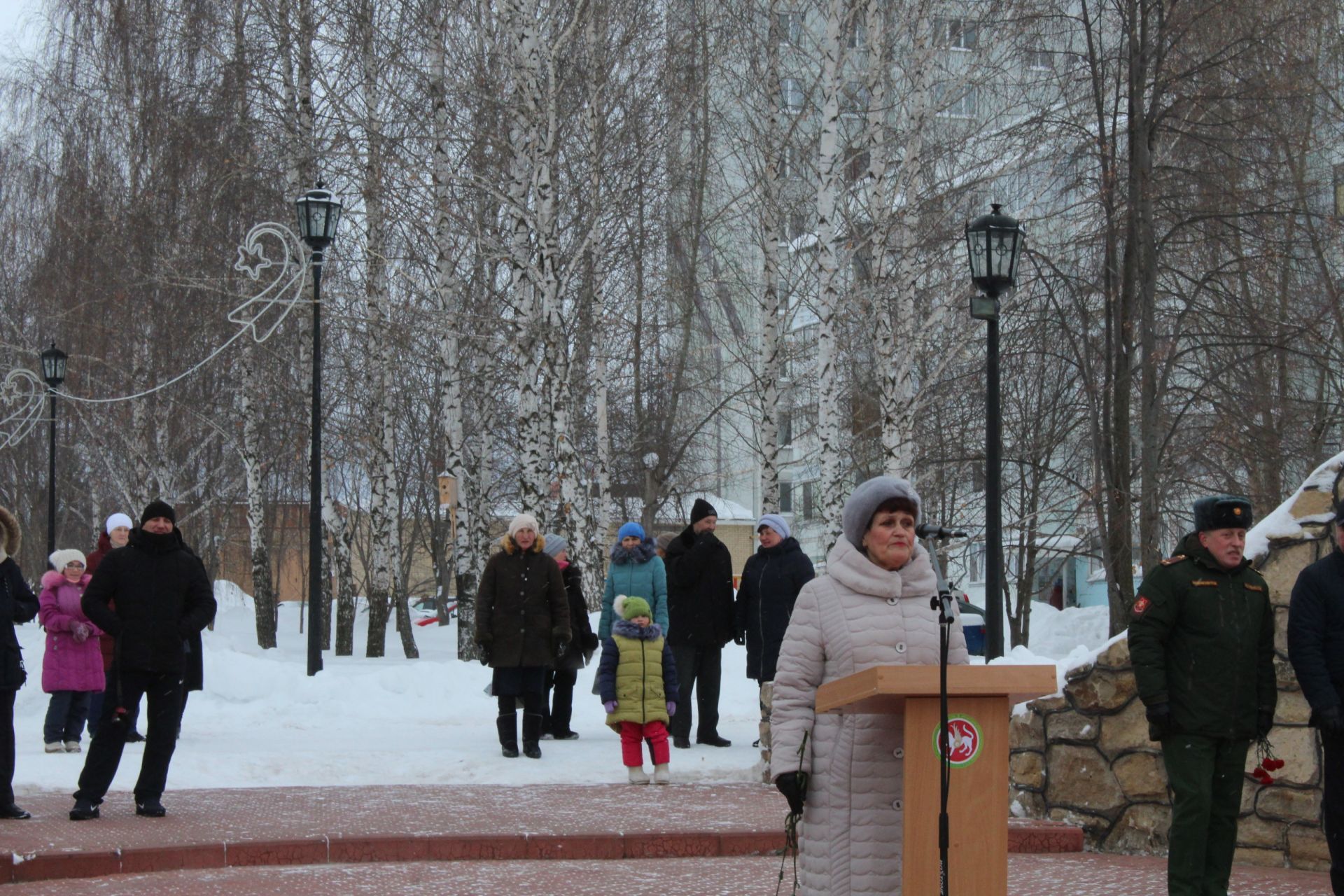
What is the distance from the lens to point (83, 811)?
9812mm

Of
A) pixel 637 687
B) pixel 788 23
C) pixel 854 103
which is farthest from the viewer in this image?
pixel 854 103

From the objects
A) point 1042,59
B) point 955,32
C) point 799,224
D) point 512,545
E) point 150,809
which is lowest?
point 150,809

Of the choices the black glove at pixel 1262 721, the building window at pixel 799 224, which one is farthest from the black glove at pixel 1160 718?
the building window at pixel 799 224

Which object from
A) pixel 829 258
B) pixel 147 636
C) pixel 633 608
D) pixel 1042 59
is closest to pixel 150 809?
pixel 147 636

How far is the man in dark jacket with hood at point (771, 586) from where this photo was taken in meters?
12.9

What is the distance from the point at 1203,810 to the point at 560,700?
→ 8013 mm

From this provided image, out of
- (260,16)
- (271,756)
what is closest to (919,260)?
(260,16)

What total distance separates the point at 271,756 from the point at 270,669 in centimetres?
557

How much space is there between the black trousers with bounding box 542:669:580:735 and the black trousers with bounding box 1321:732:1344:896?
7.82 meters

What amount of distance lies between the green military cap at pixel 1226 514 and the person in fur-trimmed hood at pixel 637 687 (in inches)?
201

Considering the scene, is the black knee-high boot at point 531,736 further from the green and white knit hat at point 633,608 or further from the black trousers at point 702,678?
the green and white knit hat at point 633,608

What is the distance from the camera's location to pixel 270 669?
18.4m

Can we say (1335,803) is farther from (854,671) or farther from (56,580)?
(56,580)

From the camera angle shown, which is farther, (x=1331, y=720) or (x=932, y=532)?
(x=1331, y=720)
